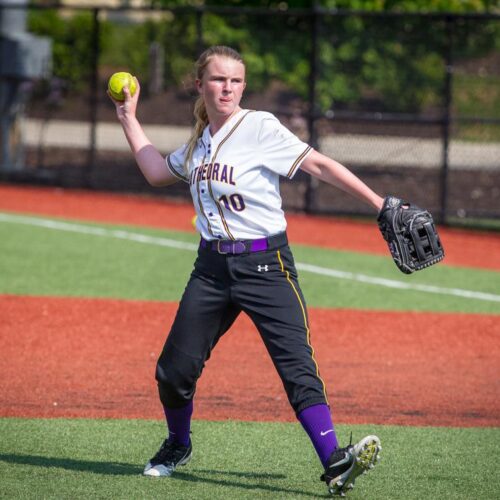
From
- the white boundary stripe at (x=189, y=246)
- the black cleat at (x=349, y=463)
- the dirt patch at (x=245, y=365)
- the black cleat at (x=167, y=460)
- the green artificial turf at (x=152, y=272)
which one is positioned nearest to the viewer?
Answer: the black cleat at (x=349, y=463)

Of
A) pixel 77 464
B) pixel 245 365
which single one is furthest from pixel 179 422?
pixel 245 365

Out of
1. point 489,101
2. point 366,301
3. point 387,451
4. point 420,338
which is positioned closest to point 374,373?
point 420,338

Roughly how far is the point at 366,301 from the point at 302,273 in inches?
54.0

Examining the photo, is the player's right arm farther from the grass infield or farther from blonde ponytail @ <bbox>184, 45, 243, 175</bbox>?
the grass infield

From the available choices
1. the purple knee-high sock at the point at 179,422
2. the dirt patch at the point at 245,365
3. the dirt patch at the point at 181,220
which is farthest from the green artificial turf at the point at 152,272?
the purple knee-high sock at the point at 179,422

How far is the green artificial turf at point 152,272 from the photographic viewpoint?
1000cm

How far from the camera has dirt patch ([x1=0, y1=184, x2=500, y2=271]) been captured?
13.2m

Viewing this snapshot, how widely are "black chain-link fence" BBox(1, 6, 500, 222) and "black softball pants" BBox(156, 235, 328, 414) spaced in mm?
9895

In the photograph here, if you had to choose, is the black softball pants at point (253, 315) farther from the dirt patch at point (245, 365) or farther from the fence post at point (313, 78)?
the fence post at point (313, 78)

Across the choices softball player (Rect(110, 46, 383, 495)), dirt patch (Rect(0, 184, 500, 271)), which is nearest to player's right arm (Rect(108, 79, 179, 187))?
softball player (Rect(110, 46, 383, 495))

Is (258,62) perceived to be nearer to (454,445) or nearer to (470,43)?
(470,43)

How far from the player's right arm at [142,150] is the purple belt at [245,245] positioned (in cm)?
46

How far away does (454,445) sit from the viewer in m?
5.84

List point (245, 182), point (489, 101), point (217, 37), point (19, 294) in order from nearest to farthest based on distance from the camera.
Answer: point (245, 182), point (19, 294), point (217, 37), point (489, 101)
